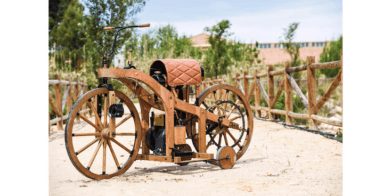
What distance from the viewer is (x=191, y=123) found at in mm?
4023

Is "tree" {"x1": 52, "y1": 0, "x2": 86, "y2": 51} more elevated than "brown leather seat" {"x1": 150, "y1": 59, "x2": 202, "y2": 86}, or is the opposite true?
"tree" {"x1": 52, "y1": 0, "x2": 86, "y2": 51}

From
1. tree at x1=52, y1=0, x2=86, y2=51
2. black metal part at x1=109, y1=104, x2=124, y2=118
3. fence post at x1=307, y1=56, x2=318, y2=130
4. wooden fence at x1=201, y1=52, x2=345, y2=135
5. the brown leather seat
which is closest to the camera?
tree at x1=52, y1=0, x2=86, y2=51

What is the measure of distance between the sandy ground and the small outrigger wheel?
0.29ft

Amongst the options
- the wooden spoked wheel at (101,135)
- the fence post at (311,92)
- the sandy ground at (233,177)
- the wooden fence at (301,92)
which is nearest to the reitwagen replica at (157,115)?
the wooden spoked wheel at (101,135)

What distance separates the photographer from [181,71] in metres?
3.61

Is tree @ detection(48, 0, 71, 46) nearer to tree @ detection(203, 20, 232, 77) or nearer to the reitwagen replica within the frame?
the reitwagen replica

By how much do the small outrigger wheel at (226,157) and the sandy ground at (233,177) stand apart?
0.09 meters

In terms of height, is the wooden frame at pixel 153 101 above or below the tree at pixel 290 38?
below

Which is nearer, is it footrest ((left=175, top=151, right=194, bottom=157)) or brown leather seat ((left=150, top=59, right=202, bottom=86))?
brown leather seat ((left=150, top=59, right=202, bottom=86))

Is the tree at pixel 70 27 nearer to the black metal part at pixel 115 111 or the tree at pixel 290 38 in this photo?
the black metal part at pixel 115 111

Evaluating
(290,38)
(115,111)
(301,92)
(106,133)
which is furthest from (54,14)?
(301,92)

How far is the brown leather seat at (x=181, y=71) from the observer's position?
3.56m

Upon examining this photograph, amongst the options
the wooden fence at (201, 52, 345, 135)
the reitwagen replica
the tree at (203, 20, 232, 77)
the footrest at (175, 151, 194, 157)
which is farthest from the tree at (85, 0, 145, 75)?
the tree at (203, 20, 232, 77)

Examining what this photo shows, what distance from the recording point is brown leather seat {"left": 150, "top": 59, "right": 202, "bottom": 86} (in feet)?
11.7
